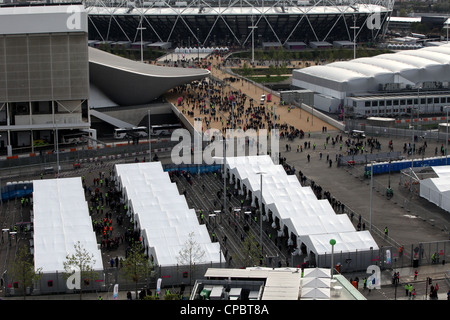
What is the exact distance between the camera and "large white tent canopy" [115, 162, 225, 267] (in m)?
38.9

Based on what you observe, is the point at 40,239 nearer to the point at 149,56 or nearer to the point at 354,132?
the point at 354,132

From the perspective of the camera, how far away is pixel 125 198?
162 ft

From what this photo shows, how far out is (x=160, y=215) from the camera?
44.0 metres

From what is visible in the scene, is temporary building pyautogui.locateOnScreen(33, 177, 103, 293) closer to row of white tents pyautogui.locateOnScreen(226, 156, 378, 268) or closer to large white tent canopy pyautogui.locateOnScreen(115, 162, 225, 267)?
large white tent canopy pyautogui.locateOnScreen(115, 162, 225, 267)

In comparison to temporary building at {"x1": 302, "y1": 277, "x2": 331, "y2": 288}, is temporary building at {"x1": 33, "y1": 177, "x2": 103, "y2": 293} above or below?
below

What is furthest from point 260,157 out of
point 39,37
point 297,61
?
point 297,61

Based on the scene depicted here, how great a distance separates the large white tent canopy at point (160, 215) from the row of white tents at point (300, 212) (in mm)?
4551

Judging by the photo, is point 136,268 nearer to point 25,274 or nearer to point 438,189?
point 25,274

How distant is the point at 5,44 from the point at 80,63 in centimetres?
596

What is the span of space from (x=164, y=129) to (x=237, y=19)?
63.1m

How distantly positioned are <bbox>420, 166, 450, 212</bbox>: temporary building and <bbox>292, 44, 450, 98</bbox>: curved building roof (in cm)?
3445

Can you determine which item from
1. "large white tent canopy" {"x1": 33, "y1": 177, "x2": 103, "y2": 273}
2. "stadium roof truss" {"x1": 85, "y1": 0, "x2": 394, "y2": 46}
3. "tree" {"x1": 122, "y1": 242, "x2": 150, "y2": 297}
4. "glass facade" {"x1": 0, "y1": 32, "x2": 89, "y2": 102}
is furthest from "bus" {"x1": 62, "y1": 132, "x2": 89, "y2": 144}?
"stadium roof truss" {"x1": 85, "y1": 0, "x2": 394, "y2": 46}

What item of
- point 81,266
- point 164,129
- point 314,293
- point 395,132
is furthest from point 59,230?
point 395,132

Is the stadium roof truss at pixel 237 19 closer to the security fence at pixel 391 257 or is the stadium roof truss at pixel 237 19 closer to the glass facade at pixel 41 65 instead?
the glass facade at pixel 41 65
